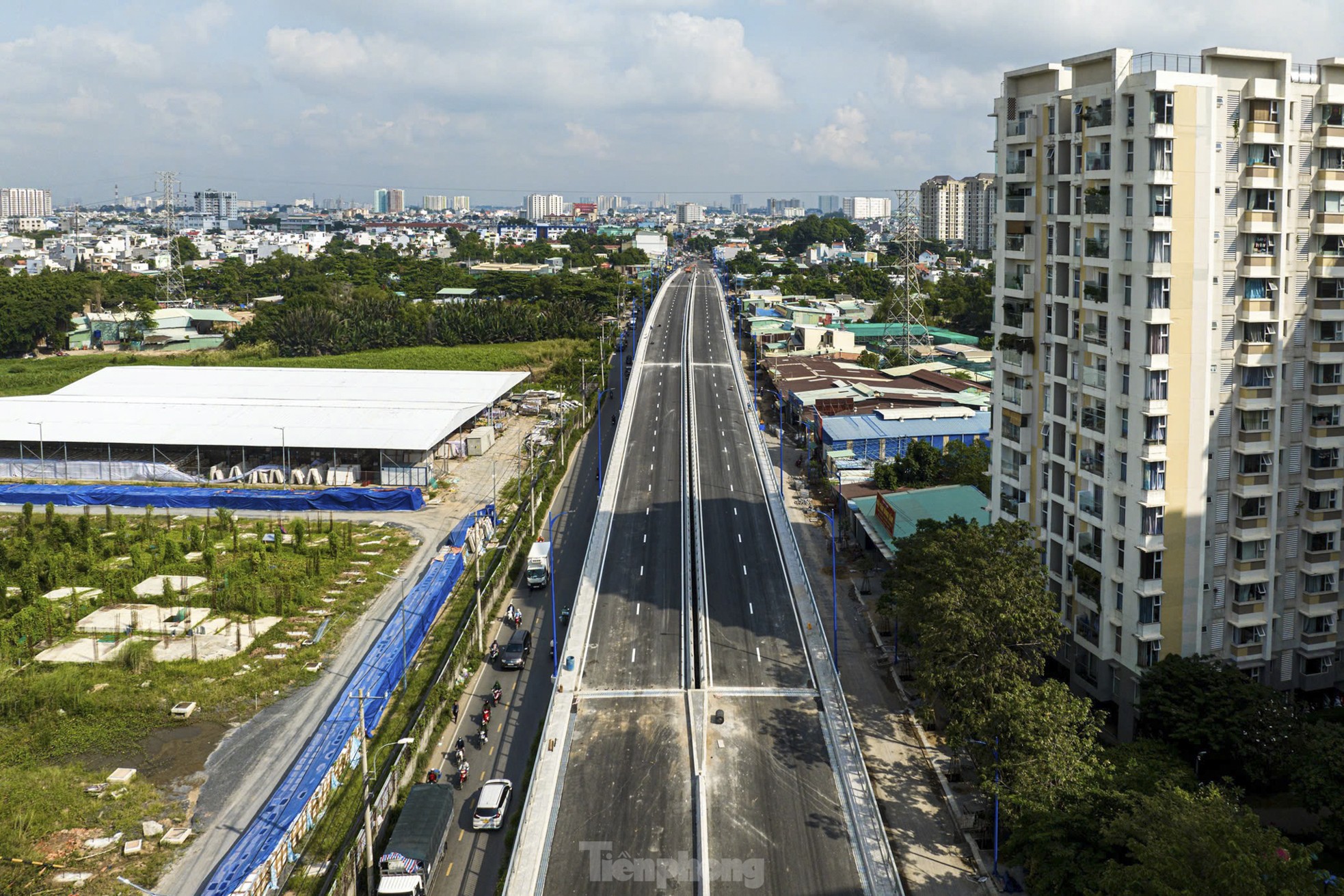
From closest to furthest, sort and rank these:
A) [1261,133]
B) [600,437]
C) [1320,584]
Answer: [1261,133]
[1320,584]
[600,437]

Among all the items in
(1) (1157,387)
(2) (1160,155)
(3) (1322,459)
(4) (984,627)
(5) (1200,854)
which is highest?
(2) (1160,155)

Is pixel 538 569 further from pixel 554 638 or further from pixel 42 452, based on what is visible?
pixel 42 452

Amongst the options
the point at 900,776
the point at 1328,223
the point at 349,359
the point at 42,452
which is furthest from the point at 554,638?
the point at 349,359

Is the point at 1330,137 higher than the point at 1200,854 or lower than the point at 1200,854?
higher

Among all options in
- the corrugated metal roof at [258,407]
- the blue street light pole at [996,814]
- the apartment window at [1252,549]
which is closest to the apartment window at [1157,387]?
the apartment window at [1252,549]

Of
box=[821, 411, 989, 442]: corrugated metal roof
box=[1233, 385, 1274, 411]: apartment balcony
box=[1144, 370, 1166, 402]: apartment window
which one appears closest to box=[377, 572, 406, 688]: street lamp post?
box=[1144, 370, 1166, 402]: apartment window

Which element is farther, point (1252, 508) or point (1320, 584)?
point (1320, 584)
